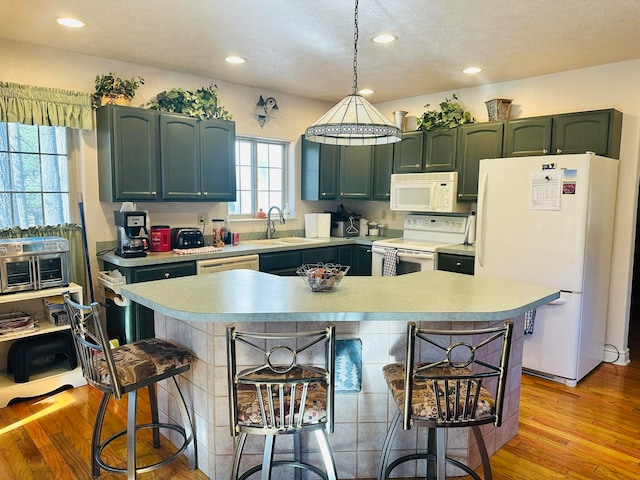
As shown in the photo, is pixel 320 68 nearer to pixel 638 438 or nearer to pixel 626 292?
pixel 626 292

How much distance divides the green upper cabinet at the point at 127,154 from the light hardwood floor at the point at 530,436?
1.53 m

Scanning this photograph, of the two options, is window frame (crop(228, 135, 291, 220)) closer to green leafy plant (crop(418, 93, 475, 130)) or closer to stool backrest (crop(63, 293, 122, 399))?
green leafy plant (crop(418, 93, 475, 130))

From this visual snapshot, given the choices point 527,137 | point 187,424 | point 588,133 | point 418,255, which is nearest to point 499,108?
point 527,137

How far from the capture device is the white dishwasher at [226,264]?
3795 mm

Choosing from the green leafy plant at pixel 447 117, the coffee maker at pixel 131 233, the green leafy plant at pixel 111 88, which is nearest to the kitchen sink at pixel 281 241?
the coffee maker at pixel 131 233

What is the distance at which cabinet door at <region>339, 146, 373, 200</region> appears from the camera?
516cm

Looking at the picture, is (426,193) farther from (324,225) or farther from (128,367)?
(128,367)

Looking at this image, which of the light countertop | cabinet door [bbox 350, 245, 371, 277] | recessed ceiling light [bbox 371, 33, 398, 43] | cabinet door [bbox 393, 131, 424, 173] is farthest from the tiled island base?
cabinet door [bbox 393, 131, 424, 173]

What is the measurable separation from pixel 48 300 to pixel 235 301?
205 centimetres

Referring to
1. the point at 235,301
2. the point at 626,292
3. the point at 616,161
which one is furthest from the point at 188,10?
the point at 626,292

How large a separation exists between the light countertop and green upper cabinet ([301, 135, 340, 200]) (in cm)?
258

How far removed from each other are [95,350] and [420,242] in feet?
11.3

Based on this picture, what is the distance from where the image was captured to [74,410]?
116 inches

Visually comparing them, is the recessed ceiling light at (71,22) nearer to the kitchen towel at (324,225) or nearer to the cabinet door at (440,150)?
the kitchen towel at (324,225)
